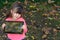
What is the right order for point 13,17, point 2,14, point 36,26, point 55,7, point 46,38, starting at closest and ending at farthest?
point 13,17
point 46,38
point 36,26
point 2,14
point 55,7

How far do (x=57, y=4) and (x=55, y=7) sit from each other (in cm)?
16

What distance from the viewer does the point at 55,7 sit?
8766 millimetres

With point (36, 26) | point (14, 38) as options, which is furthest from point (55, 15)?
point (14, 38)

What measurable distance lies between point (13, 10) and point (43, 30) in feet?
9.13

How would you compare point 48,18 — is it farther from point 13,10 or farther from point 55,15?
point 13,10

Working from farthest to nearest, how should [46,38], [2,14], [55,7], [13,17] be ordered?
[55,7] < [2,14] < [46,38] < [13,17]

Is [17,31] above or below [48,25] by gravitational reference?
above

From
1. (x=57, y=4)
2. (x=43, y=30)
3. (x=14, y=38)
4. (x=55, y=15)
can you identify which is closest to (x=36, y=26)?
(x=43, y=30)

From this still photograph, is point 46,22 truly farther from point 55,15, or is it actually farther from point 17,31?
point 17,31

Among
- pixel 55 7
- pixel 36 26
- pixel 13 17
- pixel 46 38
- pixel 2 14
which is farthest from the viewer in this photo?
pixel 55 7

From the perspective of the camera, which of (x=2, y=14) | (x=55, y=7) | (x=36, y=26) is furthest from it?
(x=55, y=7)

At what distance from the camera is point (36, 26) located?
7559 millimetres

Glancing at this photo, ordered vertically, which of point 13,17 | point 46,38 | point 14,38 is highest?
point 13,17

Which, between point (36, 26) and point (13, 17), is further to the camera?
point (36, 26)
